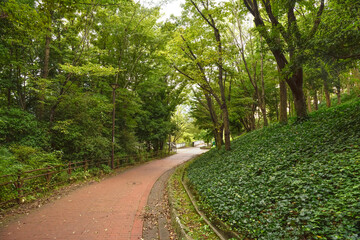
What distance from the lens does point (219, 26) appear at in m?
10.9

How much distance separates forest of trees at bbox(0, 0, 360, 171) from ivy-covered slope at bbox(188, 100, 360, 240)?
2.55 m

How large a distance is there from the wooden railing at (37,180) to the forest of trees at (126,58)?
2.32ft

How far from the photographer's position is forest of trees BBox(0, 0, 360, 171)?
16.8 feet

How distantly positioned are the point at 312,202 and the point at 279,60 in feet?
22.6

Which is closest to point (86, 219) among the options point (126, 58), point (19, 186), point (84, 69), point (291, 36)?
point (19, 186)

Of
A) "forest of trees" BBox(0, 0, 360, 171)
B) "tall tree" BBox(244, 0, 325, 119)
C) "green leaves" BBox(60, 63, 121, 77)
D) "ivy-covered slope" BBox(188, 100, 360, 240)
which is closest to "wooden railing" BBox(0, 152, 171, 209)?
"forest of trees" BBox(0, 0, 360, 171)

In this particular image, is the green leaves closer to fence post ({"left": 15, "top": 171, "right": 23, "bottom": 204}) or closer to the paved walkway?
fence post ({"left": 15, "top": 171, "right": 23, "bottom": 204})

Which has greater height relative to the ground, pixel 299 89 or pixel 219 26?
pixel 219 26

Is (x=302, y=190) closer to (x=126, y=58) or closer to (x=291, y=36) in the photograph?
(x=291, y=36)

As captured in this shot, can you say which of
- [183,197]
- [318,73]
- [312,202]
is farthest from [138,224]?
[318,73]

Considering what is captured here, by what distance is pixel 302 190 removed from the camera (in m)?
3.69

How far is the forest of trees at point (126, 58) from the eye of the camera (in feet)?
16.8

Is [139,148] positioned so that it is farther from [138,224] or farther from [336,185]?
[336,185]

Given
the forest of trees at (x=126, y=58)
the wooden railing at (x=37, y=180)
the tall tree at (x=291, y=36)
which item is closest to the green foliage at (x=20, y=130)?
the forest of trees at (x=126, y=58)
